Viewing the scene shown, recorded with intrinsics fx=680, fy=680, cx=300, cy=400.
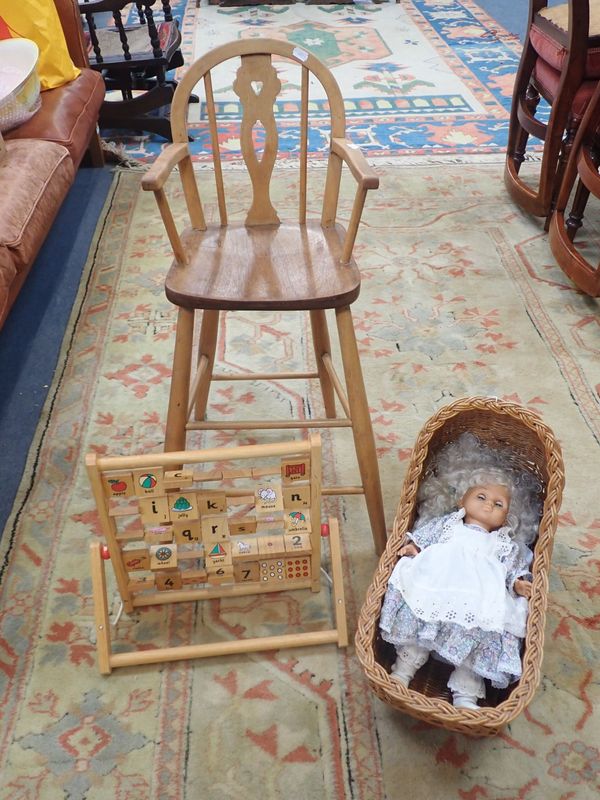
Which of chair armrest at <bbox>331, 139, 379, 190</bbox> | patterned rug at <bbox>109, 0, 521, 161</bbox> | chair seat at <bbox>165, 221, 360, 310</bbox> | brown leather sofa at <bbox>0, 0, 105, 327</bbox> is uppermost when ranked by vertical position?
chair armrest at <bbox>331, 139, 379, 190</bbox>

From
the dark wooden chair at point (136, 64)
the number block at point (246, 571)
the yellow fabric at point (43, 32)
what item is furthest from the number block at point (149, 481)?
the dark wooden chair at point (136, 64)

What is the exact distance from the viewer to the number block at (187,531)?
1148 millimetres

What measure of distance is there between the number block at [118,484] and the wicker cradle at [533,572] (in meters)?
0.44

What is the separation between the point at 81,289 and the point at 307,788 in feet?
5.69

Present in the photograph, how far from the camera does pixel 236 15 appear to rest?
5285 mm

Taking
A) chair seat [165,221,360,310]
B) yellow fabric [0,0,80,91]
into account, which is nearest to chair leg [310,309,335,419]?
chair seat [165,221,360,310]

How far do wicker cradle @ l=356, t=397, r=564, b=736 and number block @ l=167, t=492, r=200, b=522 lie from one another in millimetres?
333

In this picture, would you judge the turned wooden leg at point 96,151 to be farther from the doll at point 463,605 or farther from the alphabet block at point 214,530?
the doll at point 463,605

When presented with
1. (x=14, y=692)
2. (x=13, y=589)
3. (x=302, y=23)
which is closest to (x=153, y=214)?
(x=13, y=589)

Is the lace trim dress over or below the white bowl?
below

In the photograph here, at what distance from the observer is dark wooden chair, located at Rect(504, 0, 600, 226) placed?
217cm

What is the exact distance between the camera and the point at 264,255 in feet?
4.66

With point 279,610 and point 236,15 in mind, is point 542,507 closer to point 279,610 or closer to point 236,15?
point 279,610

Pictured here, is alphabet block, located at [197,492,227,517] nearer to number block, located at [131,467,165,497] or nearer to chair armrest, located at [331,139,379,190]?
number block, located at [131,467,165,497]
